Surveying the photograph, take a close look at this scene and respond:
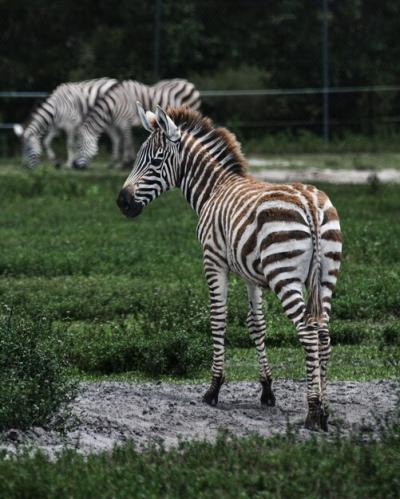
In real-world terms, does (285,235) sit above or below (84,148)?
below

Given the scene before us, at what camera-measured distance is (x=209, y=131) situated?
10367mm

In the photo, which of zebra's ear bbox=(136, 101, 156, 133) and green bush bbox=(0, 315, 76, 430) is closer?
green bush bbox=(0, 315, 76, 430)

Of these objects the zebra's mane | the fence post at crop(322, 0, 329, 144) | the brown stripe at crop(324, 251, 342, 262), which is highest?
the fence post at crop(322, 0, 329, 144)

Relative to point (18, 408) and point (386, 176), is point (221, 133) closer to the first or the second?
point (18, 408)

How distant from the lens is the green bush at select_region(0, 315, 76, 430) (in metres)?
8.07

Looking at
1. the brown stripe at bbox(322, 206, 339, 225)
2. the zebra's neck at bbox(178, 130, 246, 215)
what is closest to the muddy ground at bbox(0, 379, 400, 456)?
the brown stripe at bbox(322, 206, 339, 225)

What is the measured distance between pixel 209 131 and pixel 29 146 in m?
16.9

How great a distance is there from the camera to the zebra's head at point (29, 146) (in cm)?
2670

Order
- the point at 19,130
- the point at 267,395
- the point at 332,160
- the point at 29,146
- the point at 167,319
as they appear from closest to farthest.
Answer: the point at 267,395
the point at 167,319
the point at 332,160
the point at 29,146
the point at 19,130

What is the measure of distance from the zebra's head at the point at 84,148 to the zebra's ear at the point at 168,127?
628 inches

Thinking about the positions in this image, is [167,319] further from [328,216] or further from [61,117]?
[61,117]

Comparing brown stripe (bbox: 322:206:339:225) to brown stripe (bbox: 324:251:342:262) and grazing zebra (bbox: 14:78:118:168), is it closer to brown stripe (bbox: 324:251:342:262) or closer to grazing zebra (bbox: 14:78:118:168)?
brown stripe (bbox: 324:251:342:262)

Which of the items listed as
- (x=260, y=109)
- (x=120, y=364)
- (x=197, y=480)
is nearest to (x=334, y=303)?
(x=120, y=364)

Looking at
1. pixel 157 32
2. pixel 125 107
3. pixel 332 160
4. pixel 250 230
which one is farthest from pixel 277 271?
pixel 157 32
